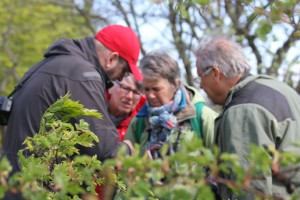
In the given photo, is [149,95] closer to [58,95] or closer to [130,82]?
[130,82]

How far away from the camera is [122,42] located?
13.9 feet

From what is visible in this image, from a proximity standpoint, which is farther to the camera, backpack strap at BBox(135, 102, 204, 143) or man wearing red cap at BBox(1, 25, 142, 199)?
backpack strap at BBox(135, 102, 204, 143)

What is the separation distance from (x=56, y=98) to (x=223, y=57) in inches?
42.4

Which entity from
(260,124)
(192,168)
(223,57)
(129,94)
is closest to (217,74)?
(223,57)

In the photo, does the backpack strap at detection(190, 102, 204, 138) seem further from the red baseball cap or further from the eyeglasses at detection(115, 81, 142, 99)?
the eyeglasses at detection(115, 81, 142, 99)

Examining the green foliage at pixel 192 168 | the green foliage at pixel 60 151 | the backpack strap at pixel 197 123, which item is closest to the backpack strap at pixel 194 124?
the backpack strap at pixel 197 123

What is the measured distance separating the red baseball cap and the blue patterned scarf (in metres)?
0.40

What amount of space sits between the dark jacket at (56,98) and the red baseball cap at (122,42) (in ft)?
1.38

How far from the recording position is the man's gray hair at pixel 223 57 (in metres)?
3.79

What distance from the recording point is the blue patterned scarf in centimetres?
455

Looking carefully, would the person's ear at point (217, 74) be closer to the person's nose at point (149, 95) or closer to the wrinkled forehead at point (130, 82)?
the person's nose at point (149, 95)

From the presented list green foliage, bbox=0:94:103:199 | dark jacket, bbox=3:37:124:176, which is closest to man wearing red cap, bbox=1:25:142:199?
dark jacket, bbox=3:37:124:176

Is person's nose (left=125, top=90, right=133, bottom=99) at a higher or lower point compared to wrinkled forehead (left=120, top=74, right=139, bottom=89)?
lower

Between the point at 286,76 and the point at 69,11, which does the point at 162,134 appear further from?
the point at 69,11
